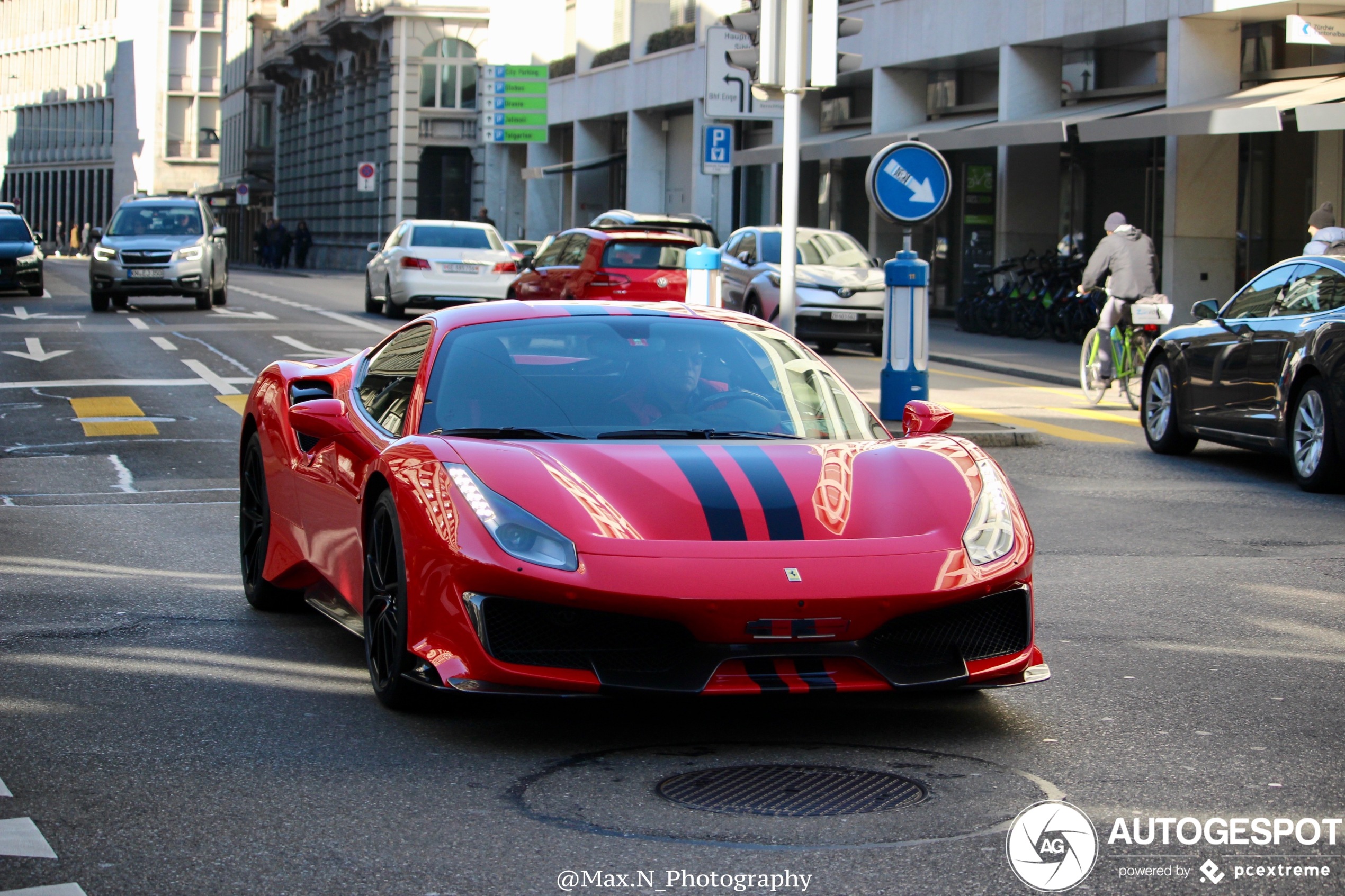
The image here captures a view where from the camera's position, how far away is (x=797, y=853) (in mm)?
4047

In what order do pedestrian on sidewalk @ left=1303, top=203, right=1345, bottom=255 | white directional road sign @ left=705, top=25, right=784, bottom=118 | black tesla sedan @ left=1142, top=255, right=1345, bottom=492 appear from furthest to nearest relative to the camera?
white directional road sign @ left=705, top=25, right=784, bottom=118, pedestrian on sidewalk @ left=1303, top=203, right=1345, bottom=255, black tesla sedan @ left=1142, top=255, right=1345, bottom=492

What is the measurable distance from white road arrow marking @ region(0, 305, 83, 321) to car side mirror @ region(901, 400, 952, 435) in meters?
22.1

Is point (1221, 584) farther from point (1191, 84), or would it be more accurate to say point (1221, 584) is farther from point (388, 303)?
point (388, 303)

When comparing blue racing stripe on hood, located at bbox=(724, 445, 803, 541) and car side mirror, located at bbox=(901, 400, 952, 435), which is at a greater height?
car side mirror, located at bbox=(901, 400, 952, 435)

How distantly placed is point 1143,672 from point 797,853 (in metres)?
2.40

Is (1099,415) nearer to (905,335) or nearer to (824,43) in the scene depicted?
(905,335)

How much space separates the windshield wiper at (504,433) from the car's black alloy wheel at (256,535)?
1.60 metres

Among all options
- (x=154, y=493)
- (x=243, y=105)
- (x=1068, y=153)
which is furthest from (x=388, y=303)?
(x=243, y=105)

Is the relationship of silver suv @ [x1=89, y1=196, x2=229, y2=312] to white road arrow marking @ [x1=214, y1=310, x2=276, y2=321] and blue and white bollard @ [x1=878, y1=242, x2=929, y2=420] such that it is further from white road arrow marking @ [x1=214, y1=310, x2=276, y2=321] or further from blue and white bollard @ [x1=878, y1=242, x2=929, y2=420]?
blue and white bollard @ [x1=878, y1=242, x2=929, y2=420]

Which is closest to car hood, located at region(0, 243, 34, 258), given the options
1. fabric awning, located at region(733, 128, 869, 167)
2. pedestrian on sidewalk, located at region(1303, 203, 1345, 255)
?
fabric awning, located at region(733, 128, 869, 167)

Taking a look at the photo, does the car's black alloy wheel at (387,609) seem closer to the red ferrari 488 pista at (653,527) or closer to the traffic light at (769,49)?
the red ferrari 488 pista at (653,527)

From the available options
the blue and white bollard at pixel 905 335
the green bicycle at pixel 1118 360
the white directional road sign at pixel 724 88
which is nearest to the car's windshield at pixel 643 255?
the white directional road sign at pixel 724 88

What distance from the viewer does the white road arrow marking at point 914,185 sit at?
46.6 feet

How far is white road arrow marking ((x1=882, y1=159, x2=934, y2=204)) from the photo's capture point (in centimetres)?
1422
